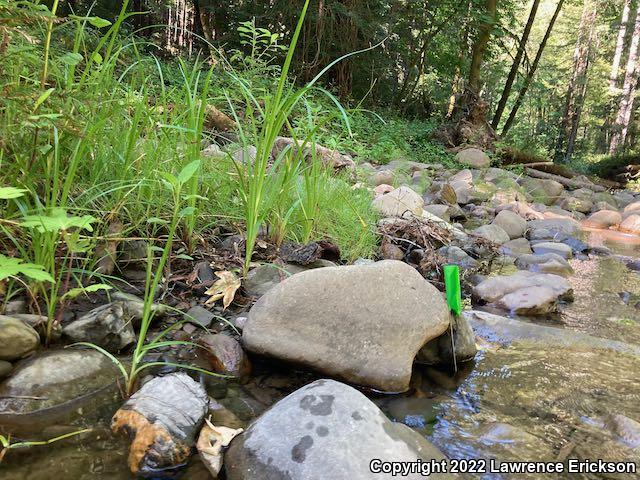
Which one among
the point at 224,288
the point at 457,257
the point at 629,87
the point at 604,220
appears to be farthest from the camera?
the point at 629,87

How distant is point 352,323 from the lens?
70.3 inches

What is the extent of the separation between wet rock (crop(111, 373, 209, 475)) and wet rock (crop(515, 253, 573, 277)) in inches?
124

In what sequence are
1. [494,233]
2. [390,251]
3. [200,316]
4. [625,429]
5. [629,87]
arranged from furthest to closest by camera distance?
[629,87], [494,233], [390,251], [200,316], [625,429]

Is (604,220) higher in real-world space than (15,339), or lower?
lower

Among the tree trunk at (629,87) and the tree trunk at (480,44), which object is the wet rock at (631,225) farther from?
the tree trunk at (629,87)

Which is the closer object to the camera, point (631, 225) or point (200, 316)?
point (200, 316)

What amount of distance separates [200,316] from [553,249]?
3719mm

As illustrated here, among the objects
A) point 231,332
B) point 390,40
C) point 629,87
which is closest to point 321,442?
point 231,332

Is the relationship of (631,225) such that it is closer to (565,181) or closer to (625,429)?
(565,181)

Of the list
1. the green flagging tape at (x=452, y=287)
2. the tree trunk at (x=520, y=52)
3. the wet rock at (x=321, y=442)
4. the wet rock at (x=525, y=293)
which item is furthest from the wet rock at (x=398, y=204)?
the tree trunk at (x=520, y=52)

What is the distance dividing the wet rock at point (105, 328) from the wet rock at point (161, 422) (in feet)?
1.01

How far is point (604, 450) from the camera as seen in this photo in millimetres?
1424

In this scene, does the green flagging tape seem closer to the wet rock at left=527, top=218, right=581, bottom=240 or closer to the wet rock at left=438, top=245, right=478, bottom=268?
the wet rock at left=438, top=245, right=478, bottom=268

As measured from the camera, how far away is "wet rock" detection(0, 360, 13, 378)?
4.50 feet
